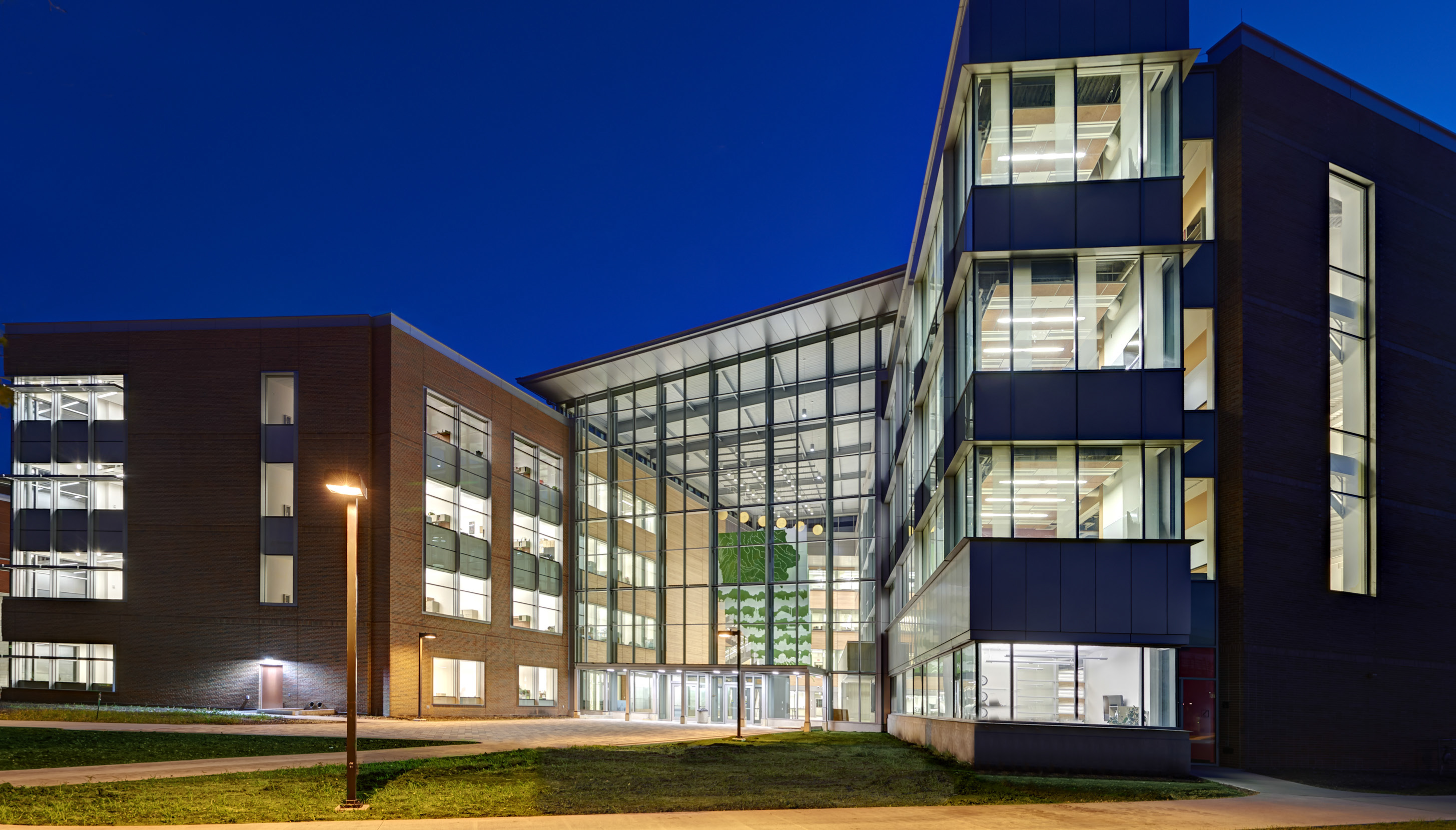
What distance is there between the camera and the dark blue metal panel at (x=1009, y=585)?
23422 millimetres

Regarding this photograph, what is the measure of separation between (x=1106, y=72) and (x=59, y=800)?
23211mm

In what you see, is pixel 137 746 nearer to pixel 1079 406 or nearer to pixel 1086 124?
pixel 1079 406

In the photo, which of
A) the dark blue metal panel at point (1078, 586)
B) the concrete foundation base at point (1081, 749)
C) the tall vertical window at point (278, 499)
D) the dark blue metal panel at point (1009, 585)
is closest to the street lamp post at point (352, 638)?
the concrete foundation base at point (1081, 749)

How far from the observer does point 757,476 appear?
176 feet

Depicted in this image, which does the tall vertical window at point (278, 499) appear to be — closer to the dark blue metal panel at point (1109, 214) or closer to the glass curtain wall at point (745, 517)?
the glass curtain wall at point (745, 517)

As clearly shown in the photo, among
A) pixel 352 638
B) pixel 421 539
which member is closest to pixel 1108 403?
pixel 352 638

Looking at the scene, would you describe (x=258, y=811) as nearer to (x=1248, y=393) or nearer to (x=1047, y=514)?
(x=1047, y=514)

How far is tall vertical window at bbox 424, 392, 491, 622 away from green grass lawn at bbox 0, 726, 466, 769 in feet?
64.1

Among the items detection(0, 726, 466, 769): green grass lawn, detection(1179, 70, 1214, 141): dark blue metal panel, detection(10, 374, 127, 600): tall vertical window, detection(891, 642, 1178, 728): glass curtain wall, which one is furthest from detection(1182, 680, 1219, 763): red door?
detection(10, 374, 127, 600): tall vertical window

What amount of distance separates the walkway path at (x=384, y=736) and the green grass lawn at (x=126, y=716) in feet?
2.68

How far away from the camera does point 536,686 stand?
5716 centimetres

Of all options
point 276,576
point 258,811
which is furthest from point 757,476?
point 258,811

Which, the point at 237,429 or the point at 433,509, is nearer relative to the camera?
the point at 237,429

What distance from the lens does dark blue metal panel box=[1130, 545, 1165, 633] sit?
23234 millimetres
